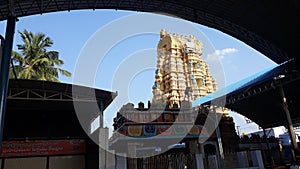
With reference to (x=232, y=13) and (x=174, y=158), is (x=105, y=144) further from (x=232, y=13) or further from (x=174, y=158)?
(x=232, y=13)

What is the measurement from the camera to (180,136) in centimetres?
1331

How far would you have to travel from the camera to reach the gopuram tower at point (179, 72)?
3878 cm

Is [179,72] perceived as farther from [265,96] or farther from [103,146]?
[103,146]

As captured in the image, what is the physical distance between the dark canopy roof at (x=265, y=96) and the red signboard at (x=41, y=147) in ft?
43.0

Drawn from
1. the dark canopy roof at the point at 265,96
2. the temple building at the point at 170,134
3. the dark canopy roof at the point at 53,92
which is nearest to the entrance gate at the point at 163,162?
the temple building at the point at 170,134

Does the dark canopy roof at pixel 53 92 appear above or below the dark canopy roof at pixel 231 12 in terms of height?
below

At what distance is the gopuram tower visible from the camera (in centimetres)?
3878

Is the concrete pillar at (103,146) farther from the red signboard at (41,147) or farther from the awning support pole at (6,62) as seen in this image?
the awning support pole at (6,62)

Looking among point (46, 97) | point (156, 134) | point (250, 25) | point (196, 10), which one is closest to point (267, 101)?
point (250, 25)

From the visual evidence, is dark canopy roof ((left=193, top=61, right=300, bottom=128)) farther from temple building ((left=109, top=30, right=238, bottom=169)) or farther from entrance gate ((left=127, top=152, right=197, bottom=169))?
entrance gate ((left=127, top=152, right=197, bottom=169))

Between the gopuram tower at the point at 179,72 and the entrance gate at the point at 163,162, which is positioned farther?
the gopuram tower at the point at 179,72

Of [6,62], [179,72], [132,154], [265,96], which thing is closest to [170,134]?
[132,154]

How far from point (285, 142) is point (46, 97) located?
30.2 metres

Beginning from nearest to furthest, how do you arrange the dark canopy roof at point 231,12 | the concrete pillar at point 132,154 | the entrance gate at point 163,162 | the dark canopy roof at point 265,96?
the concrete pillar at point 132,154
the entrance gate at point 163,162
the dark canopy roof at point 231,12
the dark canopy roof at point 265,96
